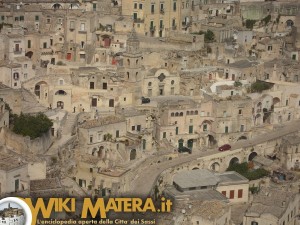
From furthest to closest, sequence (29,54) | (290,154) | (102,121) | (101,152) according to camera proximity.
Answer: (29,54), (290,154), (102,121), (101,152)

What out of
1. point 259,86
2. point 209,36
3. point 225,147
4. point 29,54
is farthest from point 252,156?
point 29,54

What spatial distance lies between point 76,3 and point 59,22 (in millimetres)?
7107

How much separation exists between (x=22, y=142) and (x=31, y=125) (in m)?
1.48

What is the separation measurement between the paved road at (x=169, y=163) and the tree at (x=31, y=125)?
6.07 metres

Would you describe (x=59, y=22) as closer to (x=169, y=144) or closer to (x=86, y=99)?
(x=86, y=99)

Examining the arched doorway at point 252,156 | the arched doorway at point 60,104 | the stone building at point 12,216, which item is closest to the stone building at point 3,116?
the arched doorway at point 60,104

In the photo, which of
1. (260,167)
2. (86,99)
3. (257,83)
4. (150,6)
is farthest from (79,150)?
(150,6)

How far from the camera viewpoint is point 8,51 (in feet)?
184

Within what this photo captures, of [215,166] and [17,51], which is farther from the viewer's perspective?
[17,51]

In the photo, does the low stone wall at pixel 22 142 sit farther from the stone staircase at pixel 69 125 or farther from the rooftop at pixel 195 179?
the rooftop at pixel 195 179

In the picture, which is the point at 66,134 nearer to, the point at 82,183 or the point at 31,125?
the point at 31,125

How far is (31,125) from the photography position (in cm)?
4594

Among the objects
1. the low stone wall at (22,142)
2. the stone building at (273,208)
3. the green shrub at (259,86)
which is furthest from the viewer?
the green shrub at (259,86)

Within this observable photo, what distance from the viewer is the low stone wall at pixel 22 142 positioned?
147ft
